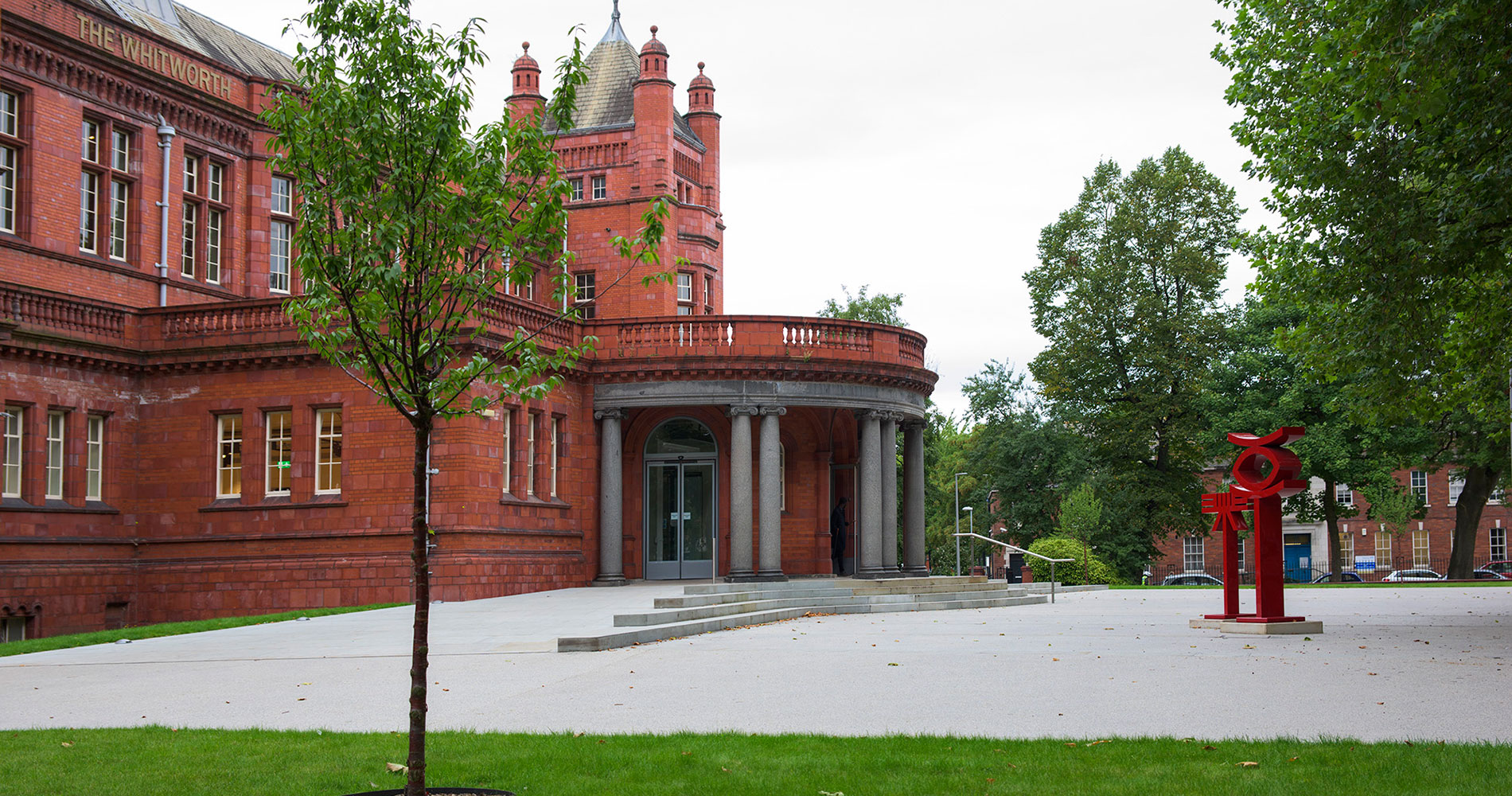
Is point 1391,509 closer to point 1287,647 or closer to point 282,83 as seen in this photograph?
point 1287,647

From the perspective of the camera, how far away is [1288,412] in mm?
44344

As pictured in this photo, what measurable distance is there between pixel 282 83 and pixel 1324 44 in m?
9.27

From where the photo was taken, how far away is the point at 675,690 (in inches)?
483

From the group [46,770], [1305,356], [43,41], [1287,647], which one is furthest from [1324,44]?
[43,41]

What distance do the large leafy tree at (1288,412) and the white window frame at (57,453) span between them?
3237 centimetres

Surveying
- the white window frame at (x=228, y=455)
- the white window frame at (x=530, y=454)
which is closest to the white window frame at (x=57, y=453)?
the white window frame at (x=228, y=455)

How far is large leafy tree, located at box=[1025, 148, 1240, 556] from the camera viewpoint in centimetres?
4434

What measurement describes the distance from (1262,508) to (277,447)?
711 inches

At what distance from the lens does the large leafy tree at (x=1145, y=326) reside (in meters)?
44.3

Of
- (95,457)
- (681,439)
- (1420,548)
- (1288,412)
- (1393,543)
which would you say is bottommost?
(1420,548)

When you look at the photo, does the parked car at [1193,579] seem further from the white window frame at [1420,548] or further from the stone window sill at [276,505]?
the stone window sill at [276,505]

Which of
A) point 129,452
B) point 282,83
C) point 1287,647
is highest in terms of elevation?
point 282,83

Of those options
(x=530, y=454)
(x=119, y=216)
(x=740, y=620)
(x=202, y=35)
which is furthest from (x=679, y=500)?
(x=202, y=35)

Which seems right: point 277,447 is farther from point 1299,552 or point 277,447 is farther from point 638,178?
point 1299,552
